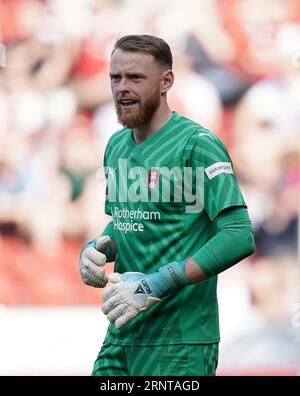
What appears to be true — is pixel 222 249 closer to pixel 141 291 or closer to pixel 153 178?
pixel 141 291

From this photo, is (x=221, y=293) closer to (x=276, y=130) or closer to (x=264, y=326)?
(x=264, y=326)

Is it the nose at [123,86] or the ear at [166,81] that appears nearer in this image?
the nose at [123,86]

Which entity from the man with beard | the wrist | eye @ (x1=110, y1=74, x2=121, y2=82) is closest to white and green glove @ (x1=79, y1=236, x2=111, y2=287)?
the man with beard

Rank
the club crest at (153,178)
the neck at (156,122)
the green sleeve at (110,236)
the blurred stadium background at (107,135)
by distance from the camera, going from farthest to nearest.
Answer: the blurred stadium background at (107,135)
the green sleeve at (110,236)
the neck at (156,122)
the club crest at (153,178)

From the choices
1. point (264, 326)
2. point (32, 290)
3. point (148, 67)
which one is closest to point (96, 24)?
point (32, 290)

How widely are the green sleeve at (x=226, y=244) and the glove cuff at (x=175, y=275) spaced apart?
0.07 metres

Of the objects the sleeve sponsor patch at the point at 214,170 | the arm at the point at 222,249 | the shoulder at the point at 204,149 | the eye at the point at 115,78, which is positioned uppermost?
A: the eye at the point at 115,78

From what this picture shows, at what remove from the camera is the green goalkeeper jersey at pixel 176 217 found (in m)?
4.18

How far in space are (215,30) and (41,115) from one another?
4.84 feet

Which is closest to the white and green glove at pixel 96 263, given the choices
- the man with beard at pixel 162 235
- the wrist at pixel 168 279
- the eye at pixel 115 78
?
the man with beard at pixel 162 235

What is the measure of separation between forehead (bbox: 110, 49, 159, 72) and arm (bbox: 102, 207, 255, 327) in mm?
705

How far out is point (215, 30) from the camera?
26.0 feet

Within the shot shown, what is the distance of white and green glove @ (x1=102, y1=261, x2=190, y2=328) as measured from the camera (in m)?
4.07

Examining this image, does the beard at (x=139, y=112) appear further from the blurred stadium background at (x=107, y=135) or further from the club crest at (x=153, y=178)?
the blurred stadium background at (x=107, y=135)
